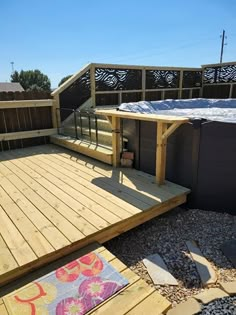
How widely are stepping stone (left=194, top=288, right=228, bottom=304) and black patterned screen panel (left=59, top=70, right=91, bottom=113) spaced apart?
471 cm

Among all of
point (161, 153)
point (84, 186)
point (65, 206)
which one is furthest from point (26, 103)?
point (161, 153)

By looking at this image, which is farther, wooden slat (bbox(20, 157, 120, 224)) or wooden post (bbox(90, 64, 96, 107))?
wooden post (bbox(90, 64, 96, 107))

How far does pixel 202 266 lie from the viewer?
6.16ft

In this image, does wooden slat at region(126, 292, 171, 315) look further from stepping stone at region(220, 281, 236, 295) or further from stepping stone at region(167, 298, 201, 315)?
stepping stone at region(220, 281, 236, 295)

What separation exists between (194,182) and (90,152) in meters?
1.97

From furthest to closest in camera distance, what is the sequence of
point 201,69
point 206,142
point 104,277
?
point 201,69 < point 206,142 < point 104,277

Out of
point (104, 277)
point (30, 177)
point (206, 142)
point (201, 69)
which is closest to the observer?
point (104, 277)

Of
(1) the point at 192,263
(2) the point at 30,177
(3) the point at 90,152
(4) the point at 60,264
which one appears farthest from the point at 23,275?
(3) the point at 90,152

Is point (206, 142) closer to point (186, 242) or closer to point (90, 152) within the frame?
A: point (186, 242)

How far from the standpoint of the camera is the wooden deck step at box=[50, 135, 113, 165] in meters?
3.67

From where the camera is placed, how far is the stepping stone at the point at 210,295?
59.6 inches

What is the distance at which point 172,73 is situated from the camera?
7320 mm

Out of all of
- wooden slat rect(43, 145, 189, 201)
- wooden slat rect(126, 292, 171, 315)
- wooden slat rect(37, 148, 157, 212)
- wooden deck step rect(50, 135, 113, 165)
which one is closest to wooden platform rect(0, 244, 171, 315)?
wooden slat rect(126, 292, 171, 315)

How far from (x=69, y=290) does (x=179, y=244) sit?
115 centimetres
